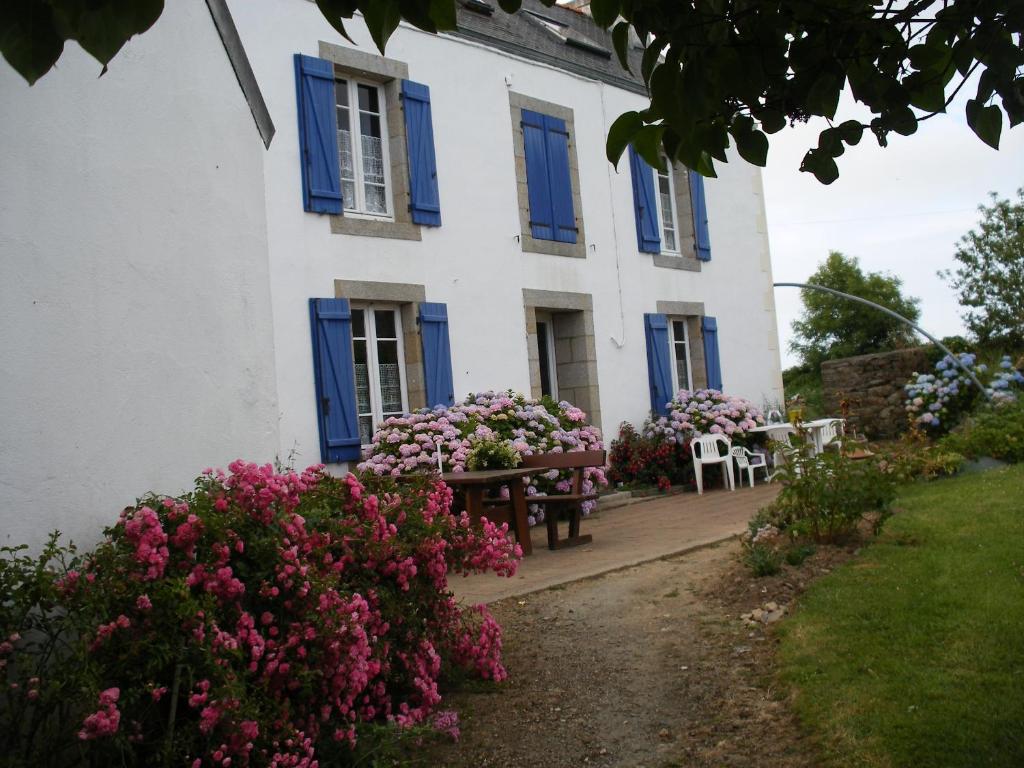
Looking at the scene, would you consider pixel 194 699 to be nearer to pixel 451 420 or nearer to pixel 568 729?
pixel 568 729

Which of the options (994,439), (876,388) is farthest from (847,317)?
(994,439)

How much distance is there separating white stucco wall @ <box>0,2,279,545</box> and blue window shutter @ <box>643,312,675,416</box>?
359 inches

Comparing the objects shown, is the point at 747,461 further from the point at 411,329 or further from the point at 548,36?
the point at 548,36

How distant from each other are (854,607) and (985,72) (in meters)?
3.03

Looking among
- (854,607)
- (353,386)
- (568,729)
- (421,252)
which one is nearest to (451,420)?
(353,386)

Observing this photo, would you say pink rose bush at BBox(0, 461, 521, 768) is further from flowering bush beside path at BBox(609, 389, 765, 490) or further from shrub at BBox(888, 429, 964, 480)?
flowering bush beside path at BBox(609, 389, 765, 490)

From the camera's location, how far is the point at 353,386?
9.93 meters

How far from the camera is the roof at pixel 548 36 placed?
12055mm

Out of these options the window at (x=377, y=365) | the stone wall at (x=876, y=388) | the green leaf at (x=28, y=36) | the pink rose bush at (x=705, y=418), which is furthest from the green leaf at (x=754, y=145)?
the stone wall at (x=876, y=388)

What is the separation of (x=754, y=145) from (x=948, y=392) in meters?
11.1

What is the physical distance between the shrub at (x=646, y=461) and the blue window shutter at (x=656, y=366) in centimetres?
60

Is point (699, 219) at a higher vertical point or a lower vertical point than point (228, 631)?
higher

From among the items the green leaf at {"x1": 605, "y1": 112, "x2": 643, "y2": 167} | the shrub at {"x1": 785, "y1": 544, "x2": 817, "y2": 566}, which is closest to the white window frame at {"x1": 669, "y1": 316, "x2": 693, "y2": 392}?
the shrub at {"x1": 785, "y1": 544, "x2": 817, "y2": 566}

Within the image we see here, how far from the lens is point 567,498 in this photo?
27.7 ft
